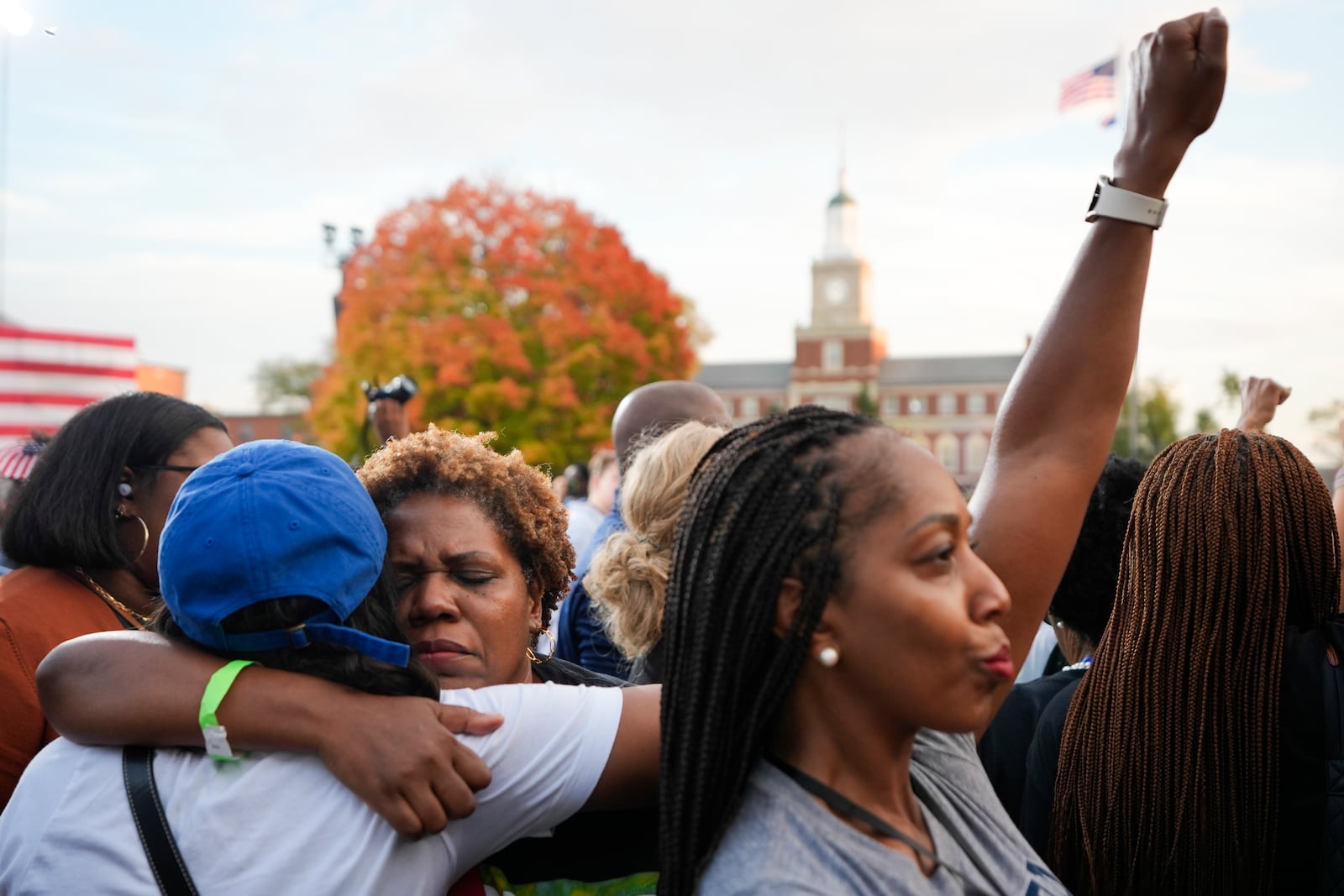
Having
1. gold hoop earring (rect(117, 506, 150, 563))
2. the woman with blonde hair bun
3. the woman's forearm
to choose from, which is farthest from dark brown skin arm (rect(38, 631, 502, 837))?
the woman with blonde hair bun

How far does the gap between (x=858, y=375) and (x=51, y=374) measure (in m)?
72.3

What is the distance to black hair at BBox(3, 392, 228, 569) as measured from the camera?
280cm

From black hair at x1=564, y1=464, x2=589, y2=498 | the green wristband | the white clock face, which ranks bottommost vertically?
black hair at x1=564, y1=464, x2=589, y2=498

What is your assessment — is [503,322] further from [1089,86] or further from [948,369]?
[948,369]

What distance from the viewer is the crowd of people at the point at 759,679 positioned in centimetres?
143

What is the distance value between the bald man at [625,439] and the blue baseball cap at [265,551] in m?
2.09

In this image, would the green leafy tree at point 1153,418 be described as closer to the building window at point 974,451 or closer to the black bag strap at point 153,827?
the building window at point 974,451

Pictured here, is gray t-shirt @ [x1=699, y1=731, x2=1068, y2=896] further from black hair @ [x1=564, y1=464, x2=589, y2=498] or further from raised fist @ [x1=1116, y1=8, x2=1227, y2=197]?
black hair @ [x1=564, y1=464, x2=589, y2=498]

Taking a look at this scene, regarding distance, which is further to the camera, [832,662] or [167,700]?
[167,700]

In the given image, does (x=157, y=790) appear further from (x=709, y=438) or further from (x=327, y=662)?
(x=709, y=438)

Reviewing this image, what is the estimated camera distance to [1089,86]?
25422mm

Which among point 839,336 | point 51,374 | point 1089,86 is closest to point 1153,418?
point 1089,86

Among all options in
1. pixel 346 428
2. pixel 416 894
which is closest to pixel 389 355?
pixel 346 428

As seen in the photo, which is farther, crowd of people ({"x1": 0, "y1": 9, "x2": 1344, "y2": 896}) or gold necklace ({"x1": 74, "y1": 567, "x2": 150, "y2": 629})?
gold necklace ({"x1": 74, "y1": 567, "x2": 150, "y2": 629})
